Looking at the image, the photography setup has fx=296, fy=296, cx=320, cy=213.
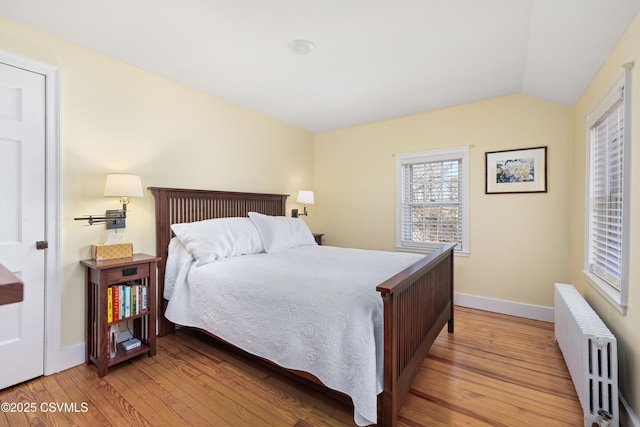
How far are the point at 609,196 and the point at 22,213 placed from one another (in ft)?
13.5

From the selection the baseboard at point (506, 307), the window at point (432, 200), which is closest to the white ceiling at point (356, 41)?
the window at point (432, 200)

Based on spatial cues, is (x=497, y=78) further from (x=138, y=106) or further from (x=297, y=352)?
(x=138, y=106)

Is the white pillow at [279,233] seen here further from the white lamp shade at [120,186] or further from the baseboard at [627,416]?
the baseboard at [627,416]

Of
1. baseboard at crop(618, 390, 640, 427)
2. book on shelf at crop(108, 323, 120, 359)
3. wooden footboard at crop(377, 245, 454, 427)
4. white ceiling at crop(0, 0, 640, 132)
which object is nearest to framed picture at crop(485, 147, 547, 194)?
white ceiling at crop(0, 0, 640, 132)

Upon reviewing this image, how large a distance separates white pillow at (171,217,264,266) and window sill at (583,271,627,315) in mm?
2729

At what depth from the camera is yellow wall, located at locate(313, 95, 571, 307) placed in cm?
308

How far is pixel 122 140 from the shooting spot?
8.42ft

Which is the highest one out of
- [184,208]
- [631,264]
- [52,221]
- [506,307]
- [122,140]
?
[122,140]

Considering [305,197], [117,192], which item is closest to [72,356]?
[117,192]

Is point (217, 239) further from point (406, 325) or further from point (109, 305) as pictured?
point (406, 325)

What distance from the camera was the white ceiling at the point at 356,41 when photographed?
6.09 ft

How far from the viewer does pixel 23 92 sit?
205 cm

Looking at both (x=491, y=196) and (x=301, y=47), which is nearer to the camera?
(x=301, y=47)

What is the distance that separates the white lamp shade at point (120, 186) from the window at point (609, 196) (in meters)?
3.29
